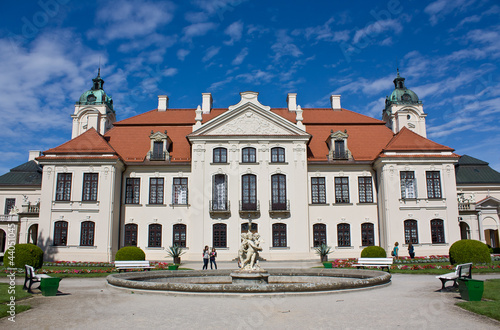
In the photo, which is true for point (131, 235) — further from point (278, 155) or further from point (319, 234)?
point (319, 234)

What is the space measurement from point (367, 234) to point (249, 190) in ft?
33.6

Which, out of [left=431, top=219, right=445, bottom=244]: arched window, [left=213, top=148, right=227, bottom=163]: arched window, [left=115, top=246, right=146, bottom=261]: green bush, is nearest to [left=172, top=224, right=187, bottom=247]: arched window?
[left=213, top=148, right=227, bottom=163]: arched window

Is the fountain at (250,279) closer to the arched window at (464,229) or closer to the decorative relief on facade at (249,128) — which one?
the decorative relief on facade at (249,128)

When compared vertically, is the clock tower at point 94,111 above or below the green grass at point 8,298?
above

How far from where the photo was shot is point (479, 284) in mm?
11320

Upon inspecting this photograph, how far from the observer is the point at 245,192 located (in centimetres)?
3300

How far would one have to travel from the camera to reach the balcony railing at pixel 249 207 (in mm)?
32250

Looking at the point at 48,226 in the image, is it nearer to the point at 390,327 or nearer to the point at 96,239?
the point at 96,239

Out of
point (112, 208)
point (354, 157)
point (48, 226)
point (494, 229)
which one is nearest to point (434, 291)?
point (354, 157)

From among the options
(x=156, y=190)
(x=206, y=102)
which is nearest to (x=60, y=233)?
(x=156, y=190)

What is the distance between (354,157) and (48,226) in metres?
25.1

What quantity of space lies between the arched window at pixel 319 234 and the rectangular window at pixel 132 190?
14737 mm

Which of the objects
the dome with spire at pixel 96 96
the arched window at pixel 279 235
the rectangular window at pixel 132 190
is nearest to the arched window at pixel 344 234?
the arched window at pixel 279 235

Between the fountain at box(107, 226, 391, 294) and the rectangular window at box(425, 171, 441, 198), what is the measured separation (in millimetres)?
17495
